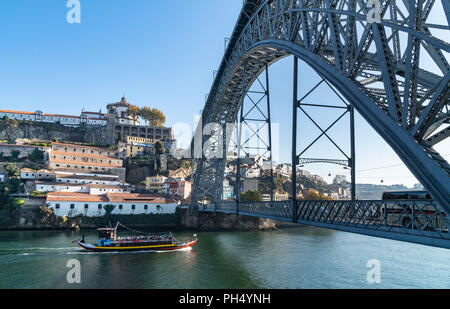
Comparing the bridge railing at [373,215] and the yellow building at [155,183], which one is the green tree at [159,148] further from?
the bridge railing at [373,215]

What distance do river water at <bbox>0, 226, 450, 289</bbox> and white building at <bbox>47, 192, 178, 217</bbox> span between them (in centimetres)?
1127

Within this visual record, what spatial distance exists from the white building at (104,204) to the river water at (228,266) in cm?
1127

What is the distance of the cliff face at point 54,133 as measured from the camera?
256 ft

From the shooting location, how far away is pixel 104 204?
153ft

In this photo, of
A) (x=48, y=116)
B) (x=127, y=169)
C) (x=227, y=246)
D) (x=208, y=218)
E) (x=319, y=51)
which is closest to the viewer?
(x=319, y=51)

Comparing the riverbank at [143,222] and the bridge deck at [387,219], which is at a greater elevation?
the bridge deck at [387,219]

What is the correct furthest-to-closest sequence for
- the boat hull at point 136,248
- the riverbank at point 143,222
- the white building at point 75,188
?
the white building at point 75,188 → the riverbank at point 143,222 → the boat hull at point 136,248

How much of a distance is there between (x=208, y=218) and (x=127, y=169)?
28.6 meters

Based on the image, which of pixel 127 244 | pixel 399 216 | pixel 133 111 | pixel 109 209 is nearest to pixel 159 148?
pixel 133 111

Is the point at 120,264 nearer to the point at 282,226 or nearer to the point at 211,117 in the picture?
the point at 211,117

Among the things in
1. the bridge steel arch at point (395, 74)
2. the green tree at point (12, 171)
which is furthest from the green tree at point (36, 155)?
the bridge steel arch at point (395, 74)
